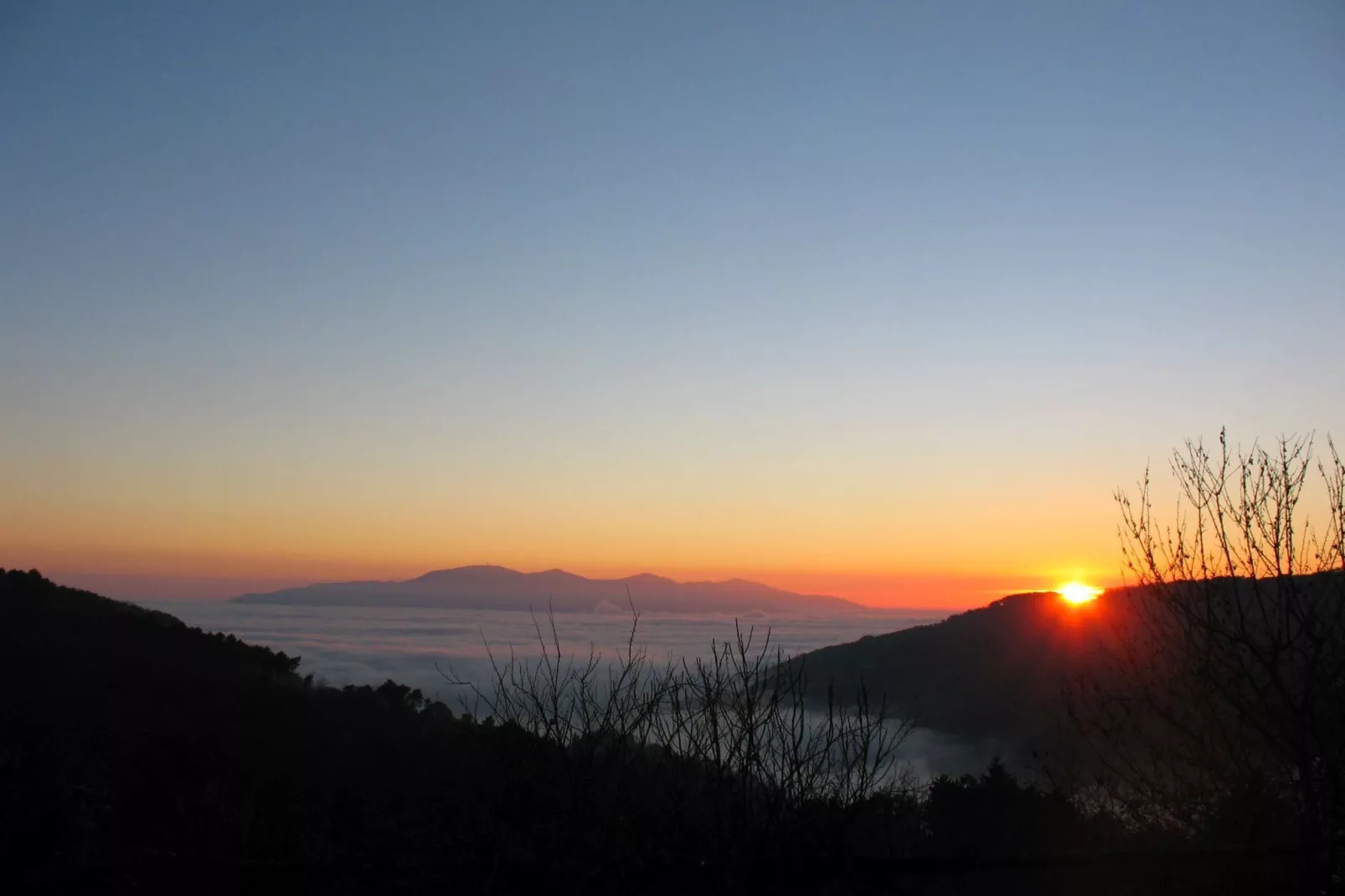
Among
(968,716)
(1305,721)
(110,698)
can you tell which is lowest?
(968,716)

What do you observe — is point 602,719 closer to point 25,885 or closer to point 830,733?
point 830,733

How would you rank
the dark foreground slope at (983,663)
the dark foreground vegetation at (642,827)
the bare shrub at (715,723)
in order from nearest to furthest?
1. the dark foreground vegetation at (642,827)
2. the bare shrub at (715,723)
3. the dark foreground slope at (983,663)

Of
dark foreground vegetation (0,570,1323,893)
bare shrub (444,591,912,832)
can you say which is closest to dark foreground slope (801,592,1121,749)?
dark foreground vegetation (0,570,1323,893)

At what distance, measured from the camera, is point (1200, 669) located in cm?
798

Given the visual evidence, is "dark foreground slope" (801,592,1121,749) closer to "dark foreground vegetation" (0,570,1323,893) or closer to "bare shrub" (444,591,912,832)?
"dark foreground vegetation" (0,570,1323,893)

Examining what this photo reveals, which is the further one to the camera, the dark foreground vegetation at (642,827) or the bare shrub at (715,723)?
the bare shrub at (715,723)

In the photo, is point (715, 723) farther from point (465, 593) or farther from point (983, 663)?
point (465, 593)

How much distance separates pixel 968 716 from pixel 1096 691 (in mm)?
28475

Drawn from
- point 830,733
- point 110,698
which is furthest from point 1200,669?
point 110,698

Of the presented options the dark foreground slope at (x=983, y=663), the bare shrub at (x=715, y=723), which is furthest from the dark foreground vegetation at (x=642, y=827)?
the dark foreground slope at (x=983, y=663)

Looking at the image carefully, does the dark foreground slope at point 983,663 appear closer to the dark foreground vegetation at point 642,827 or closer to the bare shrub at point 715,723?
the dark foreground vegetation at point 642,827

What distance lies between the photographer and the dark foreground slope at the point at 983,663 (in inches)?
1232

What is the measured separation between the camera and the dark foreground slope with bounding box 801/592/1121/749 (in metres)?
31.3

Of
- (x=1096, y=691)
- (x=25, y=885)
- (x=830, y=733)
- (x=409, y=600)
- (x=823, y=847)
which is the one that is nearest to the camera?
(x=25, y=885)
